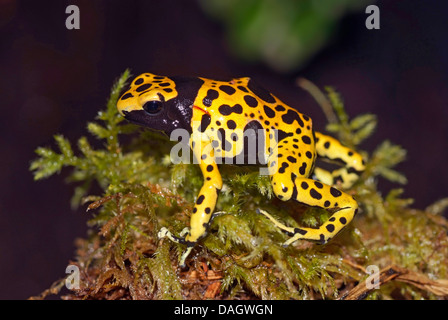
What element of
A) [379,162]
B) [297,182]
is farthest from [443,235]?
[297,182]

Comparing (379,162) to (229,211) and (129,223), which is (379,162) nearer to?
(229,211)

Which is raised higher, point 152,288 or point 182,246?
point 182,246

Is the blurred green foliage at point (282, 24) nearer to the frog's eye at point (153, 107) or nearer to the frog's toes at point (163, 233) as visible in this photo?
the frog's eye at point (153, 107)

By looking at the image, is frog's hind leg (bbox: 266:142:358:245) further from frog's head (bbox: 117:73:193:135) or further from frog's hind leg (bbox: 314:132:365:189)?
frog's head (bbox: 117:73:193:135)
